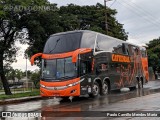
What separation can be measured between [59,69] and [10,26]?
978cm

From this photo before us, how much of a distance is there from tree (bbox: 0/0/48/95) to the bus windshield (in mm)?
Answer: 7892

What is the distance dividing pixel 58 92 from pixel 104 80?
4428 millimetres

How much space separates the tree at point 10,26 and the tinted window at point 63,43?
7020 mm

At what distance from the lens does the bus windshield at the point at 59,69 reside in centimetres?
1822

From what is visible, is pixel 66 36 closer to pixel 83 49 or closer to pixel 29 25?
pixel 83 49

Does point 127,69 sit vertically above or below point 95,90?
above

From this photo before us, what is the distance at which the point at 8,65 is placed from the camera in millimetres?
28703

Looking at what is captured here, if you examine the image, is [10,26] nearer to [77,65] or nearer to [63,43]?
[63,43]

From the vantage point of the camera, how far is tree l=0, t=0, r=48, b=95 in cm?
2598

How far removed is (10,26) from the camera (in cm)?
2666

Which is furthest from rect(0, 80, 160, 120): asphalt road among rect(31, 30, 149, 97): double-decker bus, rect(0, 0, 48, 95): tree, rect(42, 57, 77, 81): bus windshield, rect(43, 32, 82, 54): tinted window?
rect(0, 0, 48, 95): tree

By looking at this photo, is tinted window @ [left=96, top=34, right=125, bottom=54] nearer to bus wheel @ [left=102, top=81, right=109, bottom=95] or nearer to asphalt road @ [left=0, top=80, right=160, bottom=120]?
bus wheel @ [left=102, top=81, right=109, bottom=95]

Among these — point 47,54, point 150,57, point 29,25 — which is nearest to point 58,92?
point 47,54
